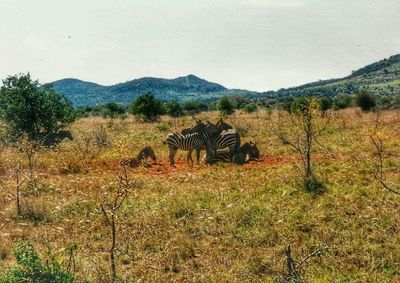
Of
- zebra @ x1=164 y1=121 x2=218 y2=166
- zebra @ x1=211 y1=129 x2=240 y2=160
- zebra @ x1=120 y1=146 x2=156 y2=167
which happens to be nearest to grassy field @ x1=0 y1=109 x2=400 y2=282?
zebra @ x1=120 y1=146 x2=156 y2=167

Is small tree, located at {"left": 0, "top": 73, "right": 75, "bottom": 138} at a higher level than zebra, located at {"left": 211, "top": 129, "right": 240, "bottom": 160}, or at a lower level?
higher

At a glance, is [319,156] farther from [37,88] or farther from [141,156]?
[37,88]

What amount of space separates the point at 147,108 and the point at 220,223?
133 feet

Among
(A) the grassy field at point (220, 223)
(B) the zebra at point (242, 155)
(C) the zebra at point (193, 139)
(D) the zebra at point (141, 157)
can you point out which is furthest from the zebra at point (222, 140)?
(A) the grassy field at point (220, 223)

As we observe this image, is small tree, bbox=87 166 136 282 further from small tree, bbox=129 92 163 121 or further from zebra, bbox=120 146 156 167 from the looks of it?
small tree, bbox=129 92 163 121

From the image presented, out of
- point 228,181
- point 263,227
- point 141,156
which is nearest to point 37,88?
point 141,156

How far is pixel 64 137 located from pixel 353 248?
24.1m

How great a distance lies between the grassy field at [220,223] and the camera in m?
8.84

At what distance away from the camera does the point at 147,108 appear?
2009 inches

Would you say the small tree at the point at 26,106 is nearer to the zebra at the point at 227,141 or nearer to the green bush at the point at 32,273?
the zebra at the point at 227,141

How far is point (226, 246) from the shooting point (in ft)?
32.8

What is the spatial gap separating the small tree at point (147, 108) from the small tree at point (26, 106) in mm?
22089

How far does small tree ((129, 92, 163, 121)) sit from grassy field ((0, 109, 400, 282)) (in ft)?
107

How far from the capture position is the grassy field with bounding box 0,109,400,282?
884 centimetres
